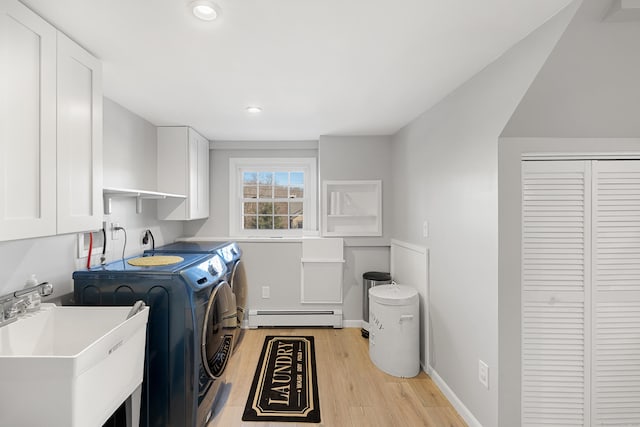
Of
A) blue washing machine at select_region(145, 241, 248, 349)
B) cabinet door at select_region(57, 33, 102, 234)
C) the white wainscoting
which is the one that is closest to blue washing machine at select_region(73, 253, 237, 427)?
cabinet door at select_region(57, 33, 102, 234)

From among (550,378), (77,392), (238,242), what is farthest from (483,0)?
(238,242)

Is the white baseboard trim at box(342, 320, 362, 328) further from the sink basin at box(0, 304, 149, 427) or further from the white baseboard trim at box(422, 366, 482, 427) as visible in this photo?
the sink basin at box(0, 304, 149, 427)

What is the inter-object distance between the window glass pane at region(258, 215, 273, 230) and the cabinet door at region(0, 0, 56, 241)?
2.54 metres

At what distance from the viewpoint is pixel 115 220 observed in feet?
7.55

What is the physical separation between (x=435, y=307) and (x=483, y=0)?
2059mm

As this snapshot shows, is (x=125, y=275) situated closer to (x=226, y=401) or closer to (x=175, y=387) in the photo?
Answer: (x=175, y=387)

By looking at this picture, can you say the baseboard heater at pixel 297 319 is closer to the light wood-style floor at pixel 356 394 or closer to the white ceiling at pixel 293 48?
the light wood-style floor at pixel 356 394

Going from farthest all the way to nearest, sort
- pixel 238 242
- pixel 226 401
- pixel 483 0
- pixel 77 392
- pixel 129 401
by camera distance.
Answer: pixel 238 242
pixel 226 401
pixel 129 401
pixel 483 0
pixel 77 392

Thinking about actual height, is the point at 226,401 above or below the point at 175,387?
below

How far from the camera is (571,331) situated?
1683 mm

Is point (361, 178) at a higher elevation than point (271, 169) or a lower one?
lower

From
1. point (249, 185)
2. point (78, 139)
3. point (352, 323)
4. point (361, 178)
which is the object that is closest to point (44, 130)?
point (78, 139)

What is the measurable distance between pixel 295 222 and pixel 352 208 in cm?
77

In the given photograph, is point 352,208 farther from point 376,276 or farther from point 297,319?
point 297,319
